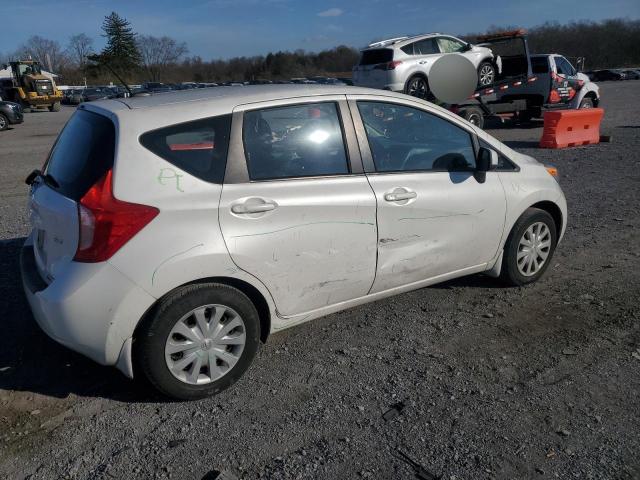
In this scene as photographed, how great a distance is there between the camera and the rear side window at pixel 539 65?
17.5m

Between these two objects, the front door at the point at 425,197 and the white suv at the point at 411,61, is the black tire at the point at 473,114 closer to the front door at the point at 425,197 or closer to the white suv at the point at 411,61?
the white suv at the point at 411,61

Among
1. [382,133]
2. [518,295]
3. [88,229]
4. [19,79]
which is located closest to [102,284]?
[88,229]

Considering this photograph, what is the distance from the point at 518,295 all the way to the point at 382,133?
1909 mm

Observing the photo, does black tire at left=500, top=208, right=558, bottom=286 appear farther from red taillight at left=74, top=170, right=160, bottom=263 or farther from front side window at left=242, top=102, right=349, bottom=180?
red taillight at left=74, top=170, right=160, bottom=263

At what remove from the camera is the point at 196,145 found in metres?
3.26

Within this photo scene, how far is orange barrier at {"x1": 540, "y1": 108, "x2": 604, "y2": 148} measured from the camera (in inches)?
520

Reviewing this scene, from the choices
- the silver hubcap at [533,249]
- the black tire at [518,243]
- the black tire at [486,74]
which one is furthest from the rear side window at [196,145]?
the black tire at [486,74]

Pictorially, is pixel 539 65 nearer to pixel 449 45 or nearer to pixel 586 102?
pixel 586 102

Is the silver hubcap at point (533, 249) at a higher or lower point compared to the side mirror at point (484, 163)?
lower

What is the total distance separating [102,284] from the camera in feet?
9.63

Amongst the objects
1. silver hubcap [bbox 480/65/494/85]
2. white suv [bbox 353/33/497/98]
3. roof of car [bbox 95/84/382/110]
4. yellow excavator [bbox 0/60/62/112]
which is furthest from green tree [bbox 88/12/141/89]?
yellow excavator [bbox 0/60/62/112]

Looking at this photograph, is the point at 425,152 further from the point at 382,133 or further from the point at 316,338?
the point at 316,338

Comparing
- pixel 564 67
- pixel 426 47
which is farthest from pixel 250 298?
pixel 564 67

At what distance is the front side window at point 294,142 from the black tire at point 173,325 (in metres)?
0.71
